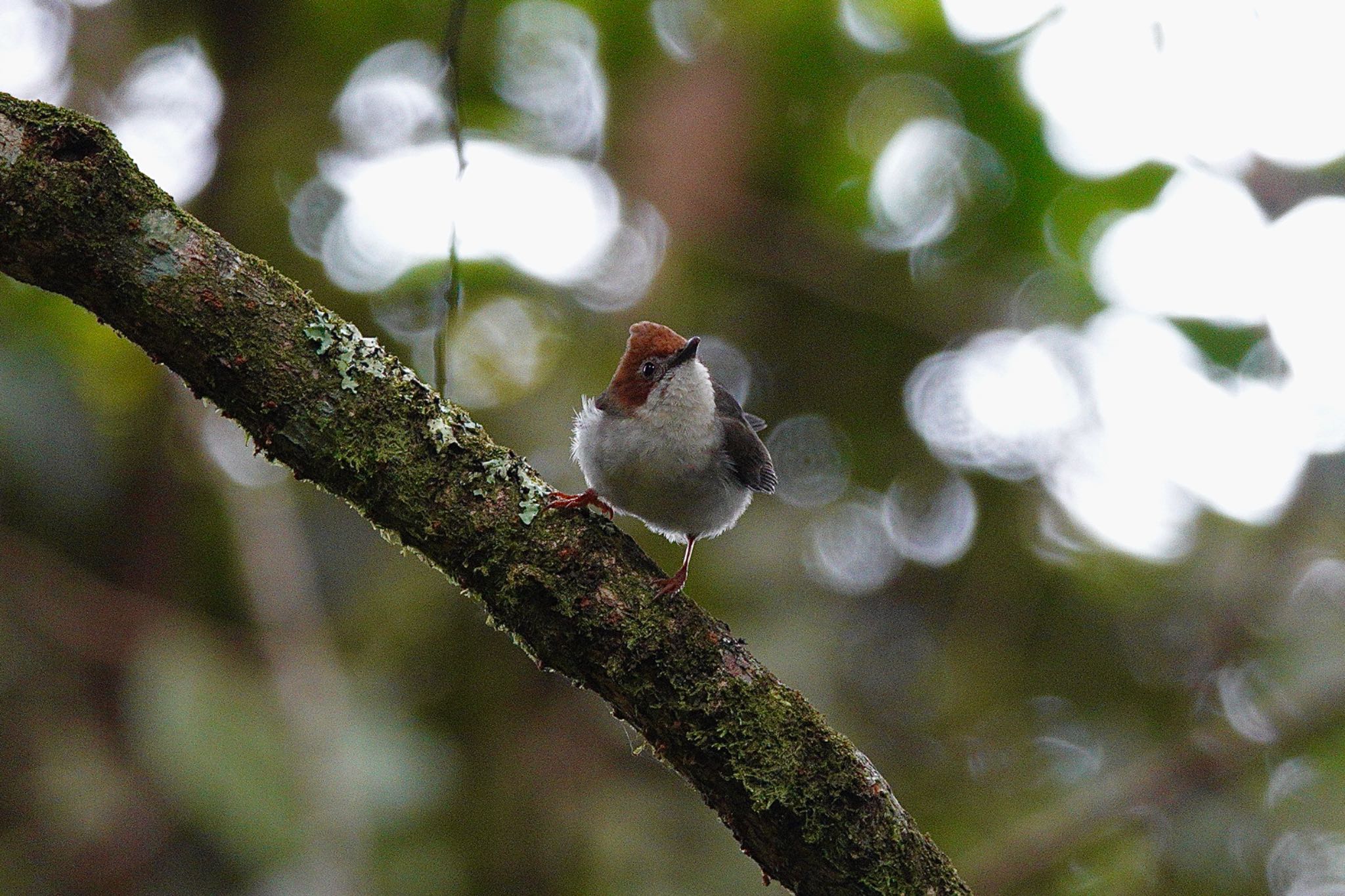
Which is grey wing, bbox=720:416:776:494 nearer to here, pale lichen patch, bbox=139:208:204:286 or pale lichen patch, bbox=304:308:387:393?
pale lichen patch, bbox=304:308:387:393

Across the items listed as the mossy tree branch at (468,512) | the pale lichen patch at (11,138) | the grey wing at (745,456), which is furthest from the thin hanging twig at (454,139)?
the grey wing at (745,456)

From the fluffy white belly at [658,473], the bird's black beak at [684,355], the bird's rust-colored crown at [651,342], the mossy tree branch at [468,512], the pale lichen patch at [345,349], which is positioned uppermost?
the bird's rust-colored crown at [651,342]

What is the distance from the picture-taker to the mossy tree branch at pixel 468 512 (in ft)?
7.49

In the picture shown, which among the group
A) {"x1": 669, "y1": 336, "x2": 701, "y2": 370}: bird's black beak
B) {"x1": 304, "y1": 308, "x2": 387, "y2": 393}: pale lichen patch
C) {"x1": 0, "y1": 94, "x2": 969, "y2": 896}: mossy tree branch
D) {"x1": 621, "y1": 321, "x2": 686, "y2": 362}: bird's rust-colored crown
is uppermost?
{"x1": 621, "y1": 321, "x2": 686, "y2": 362}: bird's rust-colored crown

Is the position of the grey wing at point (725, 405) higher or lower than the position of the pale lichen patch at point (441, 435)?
higher

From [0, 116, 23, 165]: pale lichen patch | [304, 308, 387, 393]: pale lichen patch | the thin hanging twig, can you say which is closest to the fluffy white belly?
the thin hanging twig

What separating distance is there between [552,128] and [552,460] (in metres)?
2.12

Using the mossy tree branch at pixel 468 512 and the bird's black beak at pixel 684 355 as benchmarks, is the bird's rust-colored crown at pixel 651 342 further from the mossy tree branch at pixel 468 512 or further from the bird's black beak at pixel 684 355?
the mossy tree branch at pixel 468 512

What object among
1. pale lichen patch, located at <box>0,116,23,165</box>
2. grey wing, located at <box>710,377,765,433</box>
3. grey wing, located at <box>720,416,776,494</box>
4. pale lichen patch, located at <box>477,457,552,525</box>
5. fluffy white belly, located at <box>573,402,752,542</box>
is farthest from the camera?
grey wing, located at <box>710,377,765,433</box>

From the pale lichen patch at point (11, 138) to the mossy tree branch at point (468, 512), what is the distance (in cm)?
2

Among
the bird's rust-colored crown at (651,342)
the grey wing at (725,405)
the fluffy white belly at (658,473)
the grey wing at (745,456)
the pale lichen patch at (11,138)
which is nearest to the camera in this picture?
the pale lichen patch at (11,138)

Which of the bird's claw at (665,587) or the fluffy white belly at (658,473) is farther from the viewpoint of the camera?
the fluffy white belly at (658,473)

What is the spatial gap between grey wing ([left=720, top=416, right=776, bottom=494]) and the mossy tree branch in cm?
116

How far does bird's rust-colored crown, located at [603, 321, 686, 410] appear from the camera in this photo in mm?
3732
